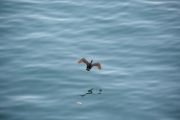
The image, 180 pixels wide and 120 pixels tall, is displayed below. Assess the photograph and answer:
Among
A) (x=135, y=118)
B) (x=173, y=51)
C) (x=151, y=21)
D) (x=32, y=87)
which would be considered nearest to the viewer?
(x=135, y=118)

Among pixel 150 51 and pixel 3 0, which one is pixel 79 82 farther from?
pixel 3 0

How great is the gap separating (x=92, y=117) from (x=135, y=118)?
2.57 m

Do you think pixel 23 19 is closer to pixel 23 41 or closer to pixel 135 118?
pixel 23 41

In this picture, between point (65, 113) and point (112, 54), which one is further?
point (112, 54)

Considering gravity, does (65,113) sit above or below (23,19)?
below

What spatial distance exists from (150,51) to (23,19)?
430 inches

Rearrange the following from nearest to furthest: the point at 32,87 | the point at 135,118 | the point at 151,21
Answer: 1. the point at 135,118
2. the point at 32,87
3. the point at 151,21

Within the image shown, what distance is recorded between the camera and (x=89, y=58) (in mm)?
32375

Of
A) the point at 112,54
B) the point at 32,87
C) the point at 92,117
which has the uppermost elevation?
the point at 112,54

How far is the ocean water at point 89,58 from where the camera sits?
2762cm

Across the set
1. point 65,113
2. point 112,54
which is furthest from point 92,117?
point 112,54

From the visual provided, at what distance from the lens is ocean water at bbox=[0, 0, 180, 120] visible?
27625 millimetres

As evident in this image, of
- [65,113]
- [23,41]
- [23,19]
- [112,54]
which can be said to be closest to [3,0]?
[23,19]

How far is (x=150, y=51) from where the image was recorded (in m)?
33.0
